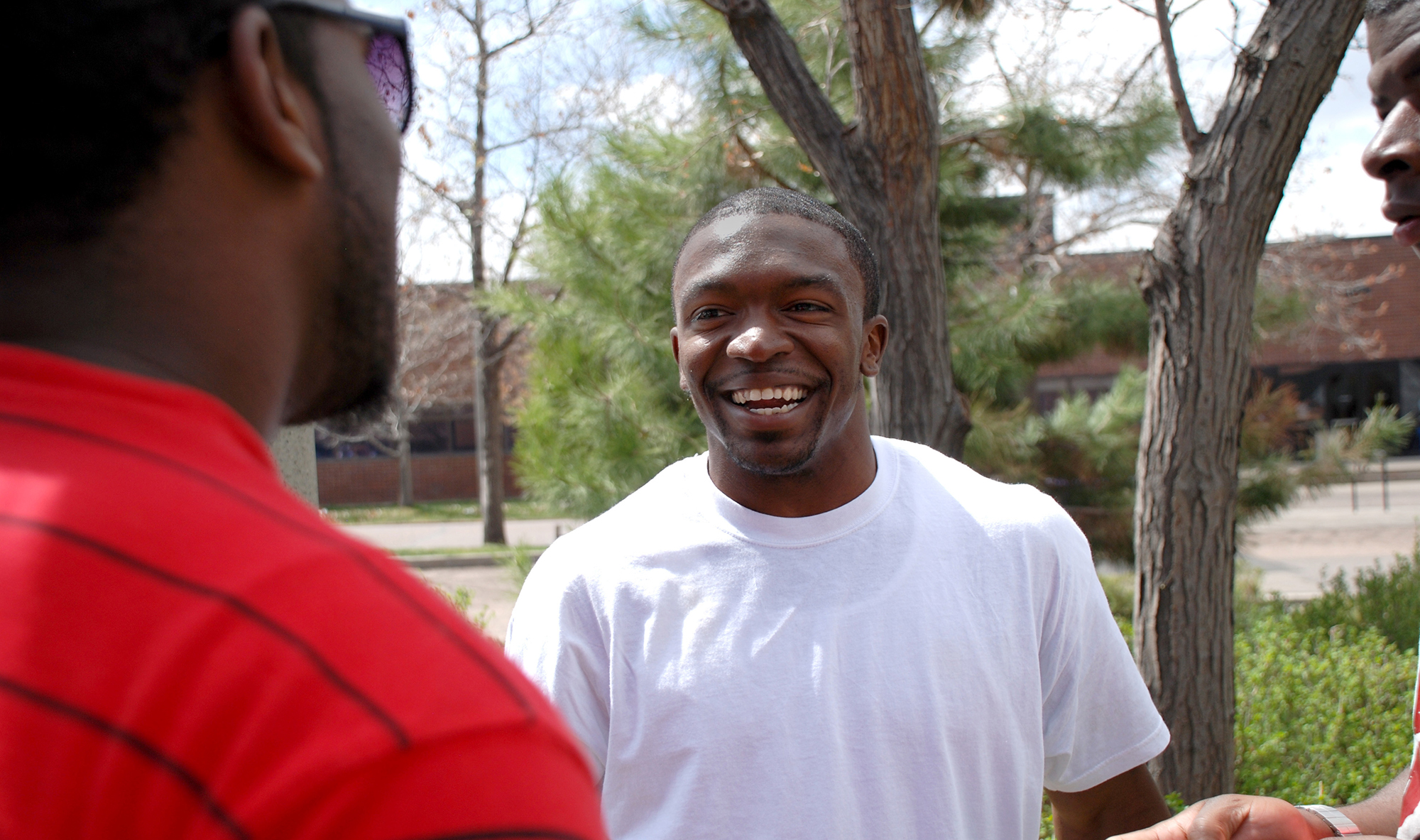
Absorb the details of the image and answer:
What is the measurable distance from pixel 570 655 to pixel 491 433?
1513 cm

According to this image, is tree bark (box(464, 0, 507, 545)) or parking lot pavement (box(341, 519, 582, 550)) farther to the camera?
parking lot pavement (box(341, 519, 582, 550))

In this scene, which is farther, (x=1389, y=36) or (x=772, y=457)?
(x=772, y=457)

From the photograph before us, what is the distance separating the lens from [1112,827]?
6.73 feet

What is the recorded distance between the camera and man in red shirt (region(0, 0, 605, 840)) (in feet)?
1.91

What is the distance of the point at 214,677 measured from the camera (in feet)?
1.92

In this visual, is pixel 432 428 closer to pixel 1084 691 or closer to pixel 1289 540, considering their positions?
pixel 1289 540

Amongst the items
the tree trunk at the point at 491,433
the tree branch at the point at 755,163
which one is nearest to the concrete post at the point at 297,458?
the tree branch at the point at 755,163

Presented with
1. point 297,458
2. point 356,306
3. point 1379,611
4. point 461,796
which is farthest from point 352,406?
point 1379,611

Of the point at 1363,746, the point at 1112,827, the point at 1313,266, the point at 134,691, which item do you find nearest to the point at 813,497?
the point at 1112,827

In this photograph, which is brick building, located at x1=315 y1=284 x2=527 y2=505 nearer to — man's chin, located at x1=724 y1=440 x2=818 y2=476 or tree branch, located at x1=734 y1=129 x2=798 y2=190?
tree branch, located at x1=734 y1=129 x2=798 y2=190

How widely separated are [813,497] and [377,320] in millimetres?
1345

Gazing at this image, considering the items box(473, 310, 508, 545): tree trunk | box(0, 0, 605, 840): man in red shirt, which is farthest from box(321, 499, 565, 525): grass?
box(0, 0, 605, 840): man in red shirt

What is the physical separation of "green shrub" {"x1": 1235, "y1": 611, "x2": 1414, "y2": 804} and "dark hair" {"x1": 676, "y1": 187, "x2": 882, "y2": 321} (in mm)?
3053

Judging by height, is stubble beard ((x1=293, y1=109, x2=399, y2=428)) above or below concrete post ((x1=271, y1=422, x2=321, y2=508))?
above
